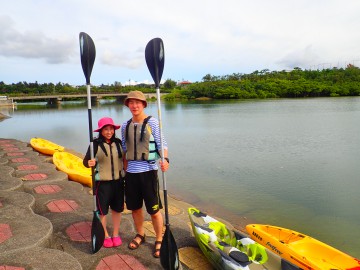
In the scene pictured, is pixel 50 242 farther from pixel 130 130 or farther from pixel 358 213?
pixel 358 213

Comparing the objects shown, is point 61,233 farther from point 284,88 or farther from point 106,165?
point 284,88

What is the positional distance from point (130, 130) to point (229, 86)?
75.3 meters

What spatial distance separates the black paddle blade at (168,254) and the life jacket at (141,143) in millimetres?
983

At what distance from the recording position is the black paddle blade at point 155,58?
3959 mm

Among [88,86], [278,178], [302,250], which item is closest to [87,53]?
[88,86]

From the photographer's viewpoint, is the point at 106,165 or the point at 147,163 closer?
the point at 147,163

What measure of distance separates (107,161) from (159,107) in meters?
0.95

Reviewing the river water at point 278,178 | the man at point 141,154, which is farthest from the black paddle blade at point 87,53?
the river water at point 278,178

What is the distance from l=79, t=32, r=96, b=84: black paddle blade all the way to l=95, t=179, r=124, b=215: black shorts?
139 cm

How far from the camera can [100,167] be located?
385cm

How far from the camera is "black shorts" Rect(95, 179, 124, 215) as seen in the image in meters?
3.88

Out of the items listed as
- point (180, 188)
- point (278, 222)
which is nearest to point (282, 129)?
point (180, 188)

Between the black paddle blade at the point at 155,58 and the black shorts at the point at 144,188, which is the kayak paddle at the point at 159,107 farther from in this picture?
the black shorts at the point at 144,188

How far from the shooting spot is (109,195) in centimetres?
391
